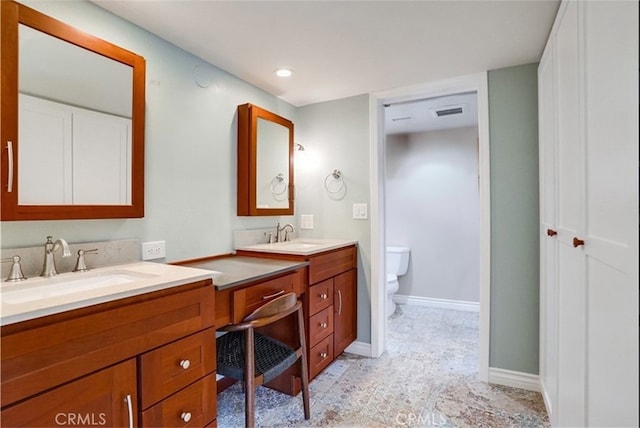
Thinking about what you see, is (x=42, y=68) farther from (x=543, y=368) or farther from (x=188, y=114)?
(x=543, y=368)

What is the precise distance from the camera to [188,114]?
73.7 inches

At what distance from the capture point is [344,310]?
2.40m

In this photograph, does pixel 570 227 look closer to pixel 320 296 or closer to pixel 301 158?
pixel 320 296

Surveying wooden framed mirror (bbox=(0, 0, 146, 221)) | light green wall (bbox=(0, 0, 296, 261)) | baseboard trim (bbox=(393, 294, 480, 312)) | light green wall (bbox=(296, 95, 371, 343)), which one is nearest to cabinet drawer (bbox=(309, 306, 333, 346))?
light green wall (bbox=(296, 95, 371, 343))

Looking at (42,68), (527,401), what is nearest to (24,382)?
(42,68)

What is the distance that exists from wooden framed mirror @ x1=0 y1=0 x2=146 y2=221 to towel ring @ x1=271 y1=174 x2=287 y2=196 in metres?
1.03

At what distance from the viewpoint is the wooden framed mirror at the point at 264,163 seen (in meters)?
2.19

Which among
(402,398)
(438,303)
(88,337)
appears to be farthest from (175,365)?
(438,303)

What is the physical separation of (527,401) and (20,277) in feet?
8.50

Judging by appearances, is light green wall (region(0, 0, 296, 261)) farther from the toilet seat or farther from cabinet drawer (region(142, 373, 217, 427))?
the toilet seat

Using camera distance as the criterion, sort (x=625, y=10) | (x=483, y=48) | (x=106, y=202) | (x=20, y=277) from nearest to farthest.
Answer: (x=625, y=10) → (x=20, y=277) → (x=106, y=202) → (x=483, y=48)

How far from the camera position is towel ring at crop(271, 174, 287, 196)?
248 centimetres

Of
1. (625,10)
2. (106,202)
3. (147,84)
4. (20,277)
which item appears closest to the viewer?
(625,10)

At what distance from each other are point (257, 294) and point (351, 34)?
4.67ft
